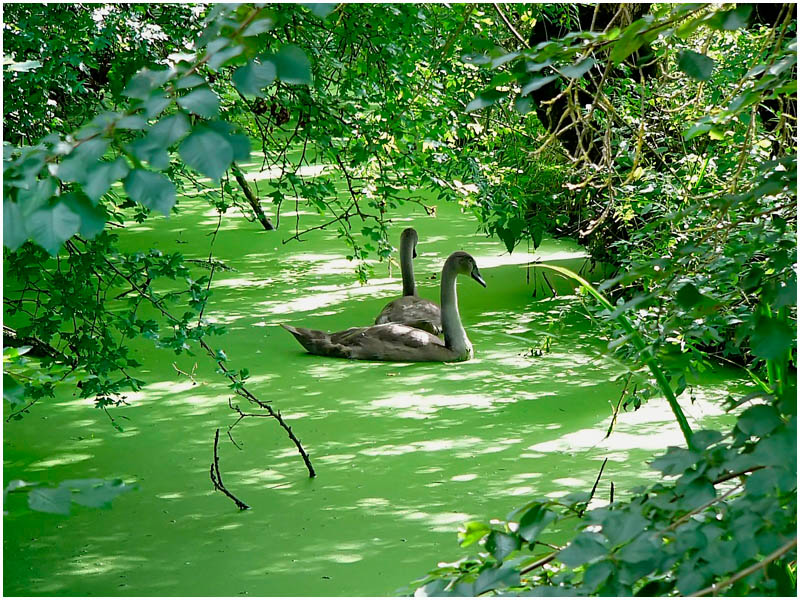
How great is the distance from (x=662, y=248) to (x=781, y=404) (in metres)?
1.82

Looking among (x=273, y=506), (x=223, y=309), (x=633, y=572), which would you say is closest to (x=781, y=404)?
(x=633, y=572)

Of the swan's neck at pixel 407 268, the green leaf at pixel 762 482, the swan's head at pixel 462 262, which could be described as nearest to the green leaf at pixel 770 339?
the green leaf at pixel 762 482

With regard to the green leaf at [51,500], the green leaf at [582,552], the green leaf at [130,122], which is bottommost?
the green leaf at [582,552]

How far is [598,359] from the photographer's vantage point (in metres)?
3.88

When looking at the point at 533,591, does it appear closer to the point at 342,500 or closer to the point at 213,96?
the point at 213,96

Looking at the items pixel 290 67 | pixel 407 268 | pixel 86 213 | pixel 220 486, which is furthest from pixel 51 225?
pixel 407 268

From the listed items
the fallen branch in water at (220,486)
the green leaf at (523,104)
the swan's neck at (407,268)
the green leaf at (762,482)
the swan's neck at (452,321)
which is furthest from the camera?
the swan's neck at (407,268)

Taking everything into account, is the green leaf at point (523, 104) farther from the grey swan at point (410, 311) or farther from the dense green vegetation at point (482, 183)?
the grey swan at point (410, 311)

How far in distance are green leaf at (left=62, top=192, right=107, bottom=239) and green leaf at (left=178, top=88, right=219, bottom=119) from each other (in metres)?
→ 0.11

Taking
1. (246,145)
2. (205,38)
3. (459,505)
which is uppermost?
(205,38)

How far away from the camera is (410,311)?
4414 mm

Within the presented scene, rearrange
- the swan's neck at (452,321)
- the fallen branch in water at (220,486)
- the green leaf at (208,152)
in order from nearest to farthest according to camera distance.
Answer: the green leaf at (208,152) → the fallen branch in water at (220,486) → the swan's neck at (452,321)

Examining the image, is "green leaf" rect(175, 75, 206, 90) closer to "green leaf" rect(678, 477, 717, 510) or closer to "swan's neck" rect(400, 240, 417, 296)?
"green leaf" rect(678, 477, 717, 510)

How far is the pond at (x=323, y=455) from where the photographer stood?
228 cm
